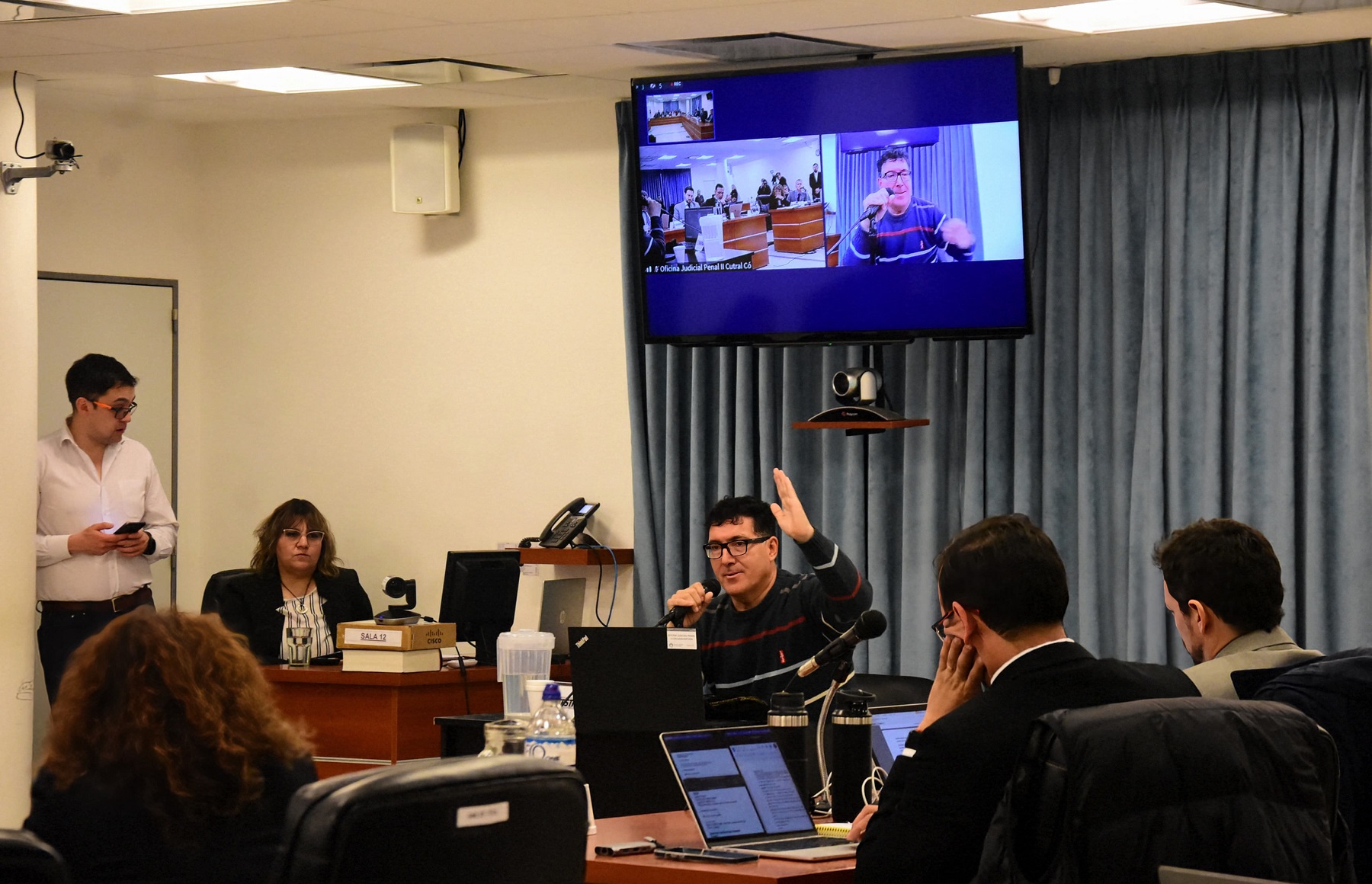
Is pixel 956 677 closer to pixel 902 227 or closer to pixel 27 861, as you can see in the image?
pixel 27 861

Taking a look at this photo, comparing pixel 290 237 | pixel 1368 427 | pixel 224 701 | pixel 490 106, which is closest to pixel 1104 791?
pixel 224 701

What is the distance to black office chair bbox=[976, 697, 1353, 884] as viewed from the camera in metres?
2.17

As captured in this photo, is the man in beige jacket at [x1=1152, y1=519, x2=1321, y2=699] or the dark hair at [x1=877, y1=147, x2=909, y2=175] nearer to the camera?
the man in beige jacket at [x1=1152, y1=519, x2=1321, y2=699]

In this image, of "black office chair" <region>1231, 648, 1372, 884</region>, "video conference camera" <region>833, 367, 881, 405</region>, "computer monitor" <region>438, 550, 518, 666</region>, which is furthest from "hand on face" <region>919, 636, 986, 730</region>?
"computer monitor" <region>438, 550, 518, 666</region>

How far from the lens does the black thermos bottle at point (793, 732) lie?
2.99m

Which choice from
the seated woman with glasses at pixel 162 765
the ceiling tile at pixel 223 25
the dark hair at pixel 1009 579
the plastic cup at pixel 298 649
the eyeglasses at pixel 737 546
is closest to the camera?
the seated woman with glasses at pixel 162 765

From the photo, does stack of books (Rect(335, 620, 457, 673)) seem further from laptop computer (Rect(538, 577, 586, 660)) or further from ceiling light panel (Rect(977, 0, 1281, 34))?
ceiling light panel (Rect(977, 0, 1281, 34))

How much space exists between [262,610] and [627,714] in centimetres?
275

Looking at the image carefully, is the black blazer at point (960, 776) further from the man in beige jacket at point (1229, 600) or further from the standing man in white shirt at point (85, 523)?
the standing man in white shirt at point (85, 523)

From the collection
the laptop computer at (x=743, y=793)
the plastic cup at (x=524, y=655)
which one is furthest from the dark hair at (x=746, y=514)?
the laptop computer at (x=743, y=793)

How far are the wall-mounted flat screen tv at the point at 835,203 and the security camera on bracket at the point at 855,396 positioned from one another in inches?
5.4

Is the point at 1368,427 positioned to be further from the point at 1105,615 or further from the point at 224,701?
the point at 224,701

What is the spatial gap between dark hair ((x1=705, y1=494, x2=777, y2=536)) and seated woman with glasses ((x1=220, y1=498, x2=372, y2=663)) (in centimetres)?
185

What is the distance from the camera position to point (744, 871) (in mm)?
2600
